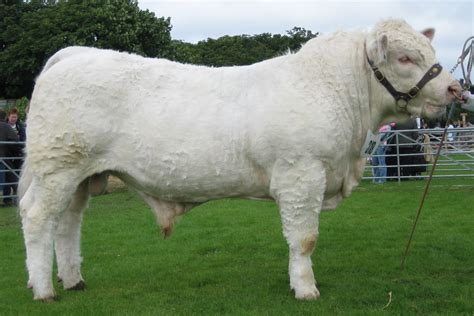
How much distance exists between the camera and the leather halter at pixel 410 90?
5734 mm

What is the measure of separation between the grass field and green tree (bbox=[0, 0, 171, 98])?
29.4 metres

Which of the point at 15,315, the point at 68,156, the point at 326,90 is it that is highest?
the point at 326,90

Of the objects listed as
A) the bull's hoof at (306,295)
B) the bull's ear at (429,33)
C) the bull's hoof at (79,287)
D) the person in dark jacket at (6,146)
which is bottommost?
the bull's hoof at (79,287)

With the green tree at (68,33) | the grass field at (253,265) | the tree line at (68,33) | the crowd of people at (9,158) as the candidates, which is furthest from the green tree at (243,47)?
the grass field at (253,265)

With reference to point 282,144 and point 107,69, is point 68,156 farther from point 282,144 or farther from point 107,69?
point 282,144

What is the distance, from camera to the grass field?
5547 millimetres

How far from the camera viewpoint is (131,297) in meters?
5.99

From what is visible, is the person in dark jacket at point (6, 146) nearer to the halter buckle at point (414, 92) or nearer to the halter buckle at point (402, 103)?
the halter buckle at point (402, 103)

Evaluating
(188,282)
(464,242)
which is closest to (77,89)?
(188,282)

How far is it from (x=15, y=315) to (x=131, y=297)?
1.02 meters

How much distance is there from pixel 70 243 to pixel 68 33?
3845cm

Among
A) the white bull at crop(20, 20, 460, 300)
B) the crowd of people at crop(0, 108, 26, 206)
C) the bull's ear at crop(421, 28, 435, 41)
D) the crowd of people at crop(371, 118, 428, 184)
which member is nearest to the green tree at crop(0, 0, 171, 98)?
the crowd of people at crop(371, 118, 428, 184)

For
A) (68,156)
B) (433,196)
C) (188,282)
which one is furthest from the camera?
(433,196)

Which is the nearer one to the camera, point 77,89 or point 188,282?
point 77,89
